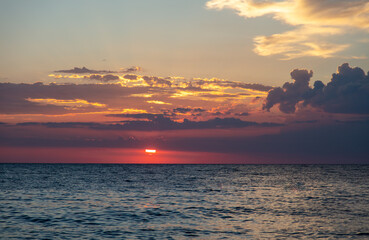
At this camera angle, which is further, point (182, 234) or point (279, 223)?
point (279, 223)

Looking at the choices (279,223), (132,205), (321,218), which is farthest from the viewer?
(132,205)

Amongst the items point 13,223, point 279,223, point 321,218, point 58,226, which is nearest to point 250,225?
point 279,223

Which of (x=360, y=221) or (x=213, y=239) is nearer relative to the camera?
(x=213, y=239)

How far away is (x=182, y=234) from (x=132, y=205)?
57.3ft

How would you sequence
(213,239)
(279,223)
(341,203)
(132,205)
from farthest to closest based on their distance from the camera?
(341,203) < (132,205) < (279,223) < (213,239)

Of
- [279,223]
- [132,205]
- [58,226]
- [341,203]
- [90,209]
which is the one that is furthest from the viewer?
[341,203]

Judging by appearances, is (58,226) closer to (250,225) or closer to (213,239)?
(213,239)

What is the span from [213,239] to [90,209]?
1850 cm

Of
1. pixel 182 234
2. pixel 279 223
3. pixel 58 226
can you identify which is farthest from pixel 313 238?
pixel 58 226

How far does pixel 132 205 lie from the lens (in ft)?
150

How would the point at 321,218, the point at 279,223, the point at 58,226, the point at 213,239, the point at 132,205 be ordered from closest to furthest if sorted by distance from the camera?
1. the point at 213,239
2. the point at 58,226
3. the point at 279,223
4. the point at 321,218
5. the point at 132,205

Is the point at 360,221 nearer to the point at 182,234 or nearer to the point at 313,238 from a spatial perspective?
the point at 313,238

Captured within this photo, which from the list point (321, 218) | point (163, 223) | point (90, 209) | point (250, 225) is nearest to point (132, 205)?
point (90, 209)

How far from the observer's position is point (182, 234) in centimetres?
2919
